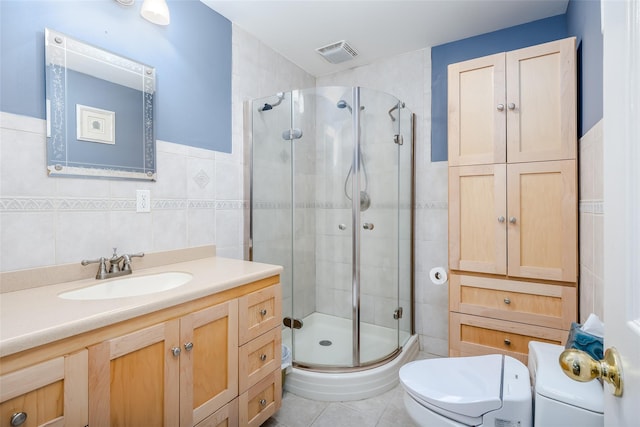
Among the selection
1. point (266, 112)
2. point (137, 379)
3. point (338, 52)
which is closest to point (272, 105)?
point (266, 112)

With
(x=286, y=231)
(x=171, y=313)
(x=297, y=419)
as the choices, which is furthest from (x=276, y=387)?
(x=286, y=231)

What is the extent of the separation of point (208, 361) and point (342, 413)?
0.93m

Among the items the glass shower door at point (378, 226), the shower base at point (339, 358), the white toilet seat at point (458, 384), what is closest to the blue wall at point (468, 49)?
the glass shower door at point (378, 226)

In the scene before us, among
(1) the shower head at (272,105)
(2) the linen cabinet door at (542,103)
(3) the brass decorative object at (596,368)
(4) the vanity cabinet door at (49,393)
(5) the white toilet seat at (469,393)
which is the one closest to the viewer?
(3) the brass decorative object at (596,368)

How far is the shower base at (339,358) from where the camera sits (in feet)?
6.09

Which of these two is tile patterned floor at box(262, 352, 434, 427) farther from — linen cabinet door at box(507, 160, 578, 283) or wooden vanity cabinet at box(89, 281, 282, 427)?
linen cabinet door at box(507, 160, 578, 283)

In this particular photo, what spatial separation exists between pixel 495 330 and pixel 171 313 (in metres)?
1.78

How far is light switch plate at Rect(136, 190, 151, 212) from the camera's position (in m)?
1.57

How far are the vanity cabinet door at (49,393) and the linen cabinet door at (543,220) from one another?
78.7 inches

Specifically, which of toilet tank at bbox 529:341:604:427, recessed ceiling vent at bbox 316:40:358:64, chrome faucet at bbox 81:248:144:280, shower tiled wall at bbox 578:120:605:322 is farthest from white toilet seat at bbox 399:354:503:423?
recessed ceiling vent at bbox 316:40:358:64

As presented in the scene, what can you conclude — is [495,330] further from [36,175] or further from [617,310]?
[36,175]

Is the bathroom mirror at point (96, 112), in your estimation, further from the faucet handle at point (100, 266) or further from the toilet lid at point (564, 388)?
the toilet lid at point (564, 388)

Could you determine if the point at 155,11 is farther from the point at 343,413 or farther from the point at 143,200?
the point at 343,413

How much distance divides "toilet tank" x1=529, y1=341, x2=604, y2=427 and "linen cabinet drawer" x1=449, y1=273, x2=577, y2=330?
29.5 inches
